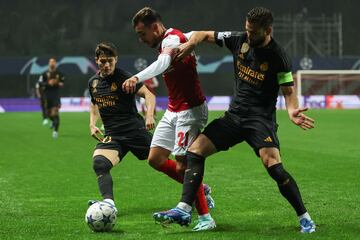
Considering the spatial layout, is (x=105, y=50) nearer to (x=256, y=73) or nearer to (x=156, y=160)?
(x=156, y=160)

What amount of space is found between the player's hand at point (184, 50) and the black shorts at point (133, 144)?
5.65 feet

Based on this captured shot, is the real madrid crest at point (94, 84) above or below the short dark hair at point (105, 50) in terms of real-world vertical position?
below

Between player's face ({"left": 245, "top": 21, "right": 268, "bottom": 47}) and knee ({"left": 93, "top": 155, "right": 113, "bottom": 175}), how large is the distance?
2187 mm

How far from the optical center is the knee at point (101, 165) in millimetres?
8390

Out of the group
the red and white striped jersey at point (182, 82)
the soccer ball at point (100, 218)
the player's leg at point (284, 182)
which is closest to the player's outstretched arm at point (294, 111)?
the player's leg at point (284, 182)

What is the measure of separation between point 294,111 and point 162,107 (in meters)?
33.3

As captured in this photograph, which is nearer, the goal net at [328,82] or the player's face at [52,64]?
the player's face at [52,64]

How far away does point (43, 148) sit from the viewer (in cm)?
1881

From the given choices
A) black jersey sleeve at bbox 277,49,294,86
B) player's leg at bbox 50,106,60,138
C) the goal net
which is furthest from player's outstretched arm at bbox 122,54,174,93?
the goal net

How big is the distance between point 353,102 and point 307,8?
12.5m

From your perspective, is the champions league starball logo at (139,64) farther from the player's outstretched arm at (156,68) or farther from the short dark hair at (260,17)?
the short dark hair at (260,17)

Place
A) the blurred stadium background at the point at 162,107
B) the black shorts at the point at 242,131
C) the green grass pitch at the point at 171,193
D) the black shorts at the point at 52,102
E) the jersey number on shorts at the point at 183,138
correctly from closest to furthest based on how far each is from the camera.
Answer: the black shorts at the point at 242,131
the green grass pitch at the point at 171,193
the jersey number on shorts at the point at 183,138
the blurred stadium background at the point at 162,107
the black shorts at the point at 52,102

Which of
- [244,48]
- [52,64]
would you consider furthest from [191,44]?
[52,64]

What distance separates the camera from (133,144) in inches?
349
